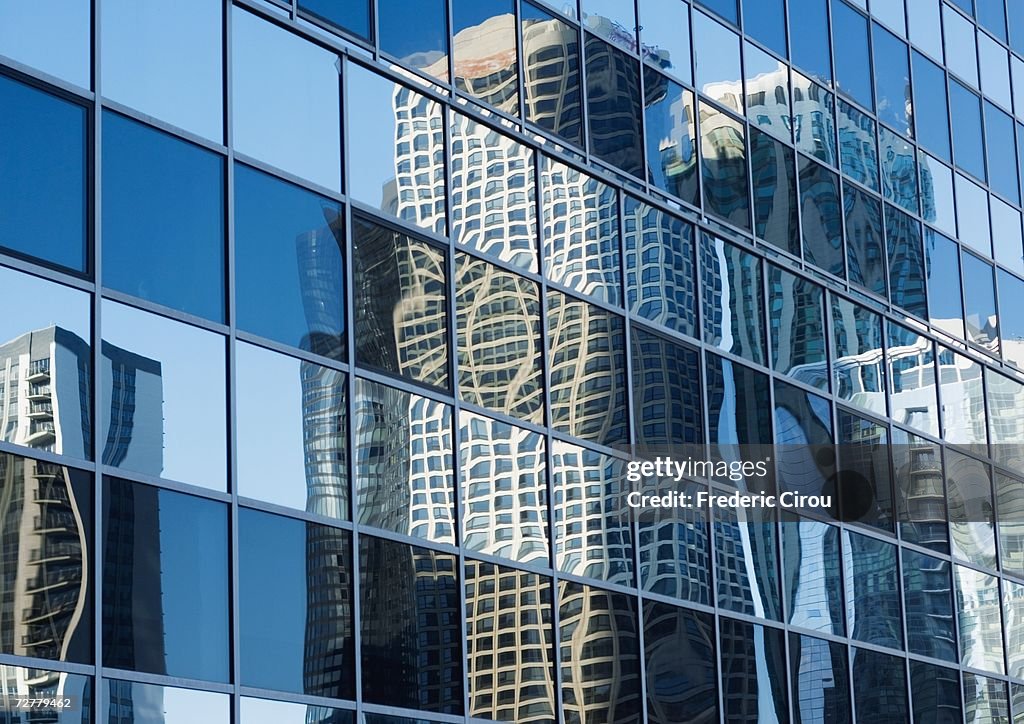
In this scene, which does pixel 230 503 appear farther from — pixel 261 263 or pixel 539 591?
pixel 539 591

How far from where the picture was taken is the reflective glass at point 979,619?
92.4 ft

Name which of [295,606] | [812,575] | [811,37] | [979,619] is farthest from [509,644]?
[811,37]

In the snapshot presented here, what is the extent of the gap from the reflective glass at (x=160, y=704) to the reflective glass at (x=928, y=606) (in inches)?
550

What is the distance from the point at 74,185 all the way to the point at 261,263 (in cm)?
235

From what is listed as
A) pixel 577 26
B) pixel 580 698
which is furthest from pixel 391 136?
pixel 580 698

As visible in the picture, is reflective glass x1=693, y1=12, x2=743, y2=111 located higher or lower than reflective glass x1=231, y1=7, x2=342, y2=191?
higher

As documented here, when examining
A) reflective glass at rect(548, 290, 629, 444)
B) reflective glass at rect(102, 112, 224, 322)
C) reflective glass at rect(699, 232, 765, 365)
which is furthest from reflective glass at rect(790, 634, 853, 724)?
reflective glass at rect(102, 112, 224, 322)

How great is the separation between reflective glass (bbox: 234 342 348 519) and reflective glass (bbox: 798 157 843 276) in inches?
421

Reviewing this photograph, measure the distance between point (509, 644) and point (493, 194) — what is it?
5.27 meters

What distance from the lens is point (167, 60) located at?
17094mm

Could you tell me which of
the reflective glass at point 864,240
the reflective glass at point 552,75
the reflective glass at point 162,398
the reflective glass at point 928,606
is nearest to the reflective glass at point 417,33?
the reflective glass at point 552,75

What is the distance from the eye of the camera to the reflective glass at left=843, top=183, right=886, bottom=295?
27344 mm

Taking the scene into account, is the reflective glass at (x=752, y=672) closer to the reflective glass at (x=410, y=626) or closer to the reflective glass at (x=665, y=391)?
the reflective glass at (x=665, y=391)

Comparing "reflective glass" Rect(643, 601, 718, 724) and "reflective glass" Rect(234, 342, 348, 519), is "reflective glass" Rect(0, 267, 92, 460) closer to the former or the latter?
"reflective glass" Rect(234, 342, 348, 519)
